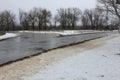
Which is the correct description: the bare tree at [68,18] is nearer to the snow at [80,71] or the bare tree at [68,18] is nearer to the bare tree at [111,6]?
the bare tree at [111,6]

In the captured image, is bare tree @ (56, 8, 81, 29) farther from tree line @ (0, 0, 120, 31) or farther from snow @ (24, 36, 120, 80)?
snow @ (24, 36, 120, 80)

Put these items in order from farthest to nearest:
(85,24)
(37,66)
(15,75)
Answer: (85,24), (37,66), (15,75)

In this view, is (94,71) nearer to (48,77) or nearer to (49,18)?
(48,77)

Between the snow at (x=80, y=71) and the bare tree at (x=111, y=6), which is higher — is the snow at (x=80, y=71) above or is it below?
below

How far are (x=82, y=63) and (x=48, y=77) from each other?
3.74m

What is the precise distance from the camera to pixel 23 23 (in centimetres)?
13738

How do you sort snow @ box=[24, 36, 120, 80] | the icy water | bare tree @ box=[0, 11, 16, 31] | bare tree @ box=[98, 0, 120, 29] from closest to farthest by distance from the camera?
snow @ box=[24, 36, 120, 80], the icy water, bare tree @ box=[98, 0, 120, 29], bare tree @ box=[0, 11, 16, 31]

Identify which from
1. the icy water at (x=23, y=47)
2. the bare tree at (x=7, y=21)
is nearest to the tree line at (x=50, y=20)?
the bare tree at (x=7, y=21)

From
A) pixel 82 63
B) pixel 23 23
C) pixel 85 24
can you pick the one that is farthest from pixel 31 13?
pixel 82 63

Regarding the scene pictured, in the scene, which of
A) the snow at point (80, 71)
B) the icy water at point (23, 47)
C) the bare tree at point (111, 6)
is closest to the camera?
the snow at point (80, 71)

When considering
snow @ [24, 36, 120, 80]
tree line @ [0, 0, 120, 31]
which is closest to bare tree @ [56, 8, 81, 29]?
tree line @ [0, 0, 120, 31]

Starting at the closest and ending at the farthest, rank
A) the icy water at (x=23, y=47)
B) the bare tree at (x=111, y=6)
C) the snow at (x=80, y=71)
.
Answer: the snow at (x=80, y=71)
the icy water at (x=23, y=47)
the bare tree at (x=111, y=6)

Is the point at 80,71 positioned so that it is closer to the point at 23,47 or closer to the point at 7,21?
the point at 23,47

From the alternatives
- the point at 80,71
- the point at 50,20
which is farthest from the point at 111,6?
the point at 50,20
